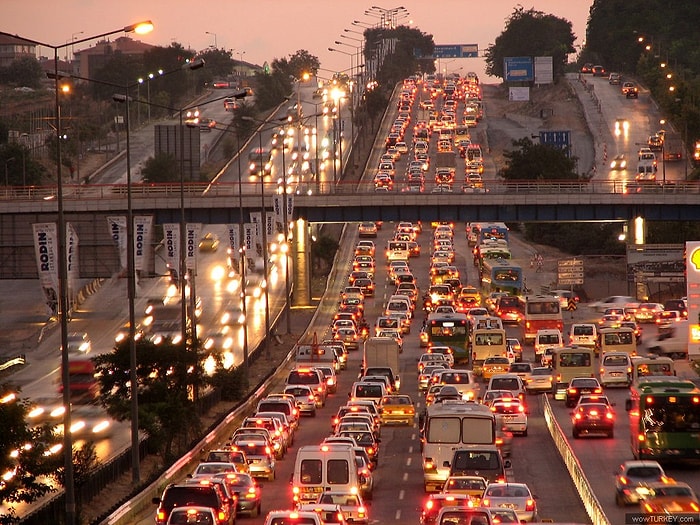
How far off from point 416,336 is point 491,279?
1038 centimetres

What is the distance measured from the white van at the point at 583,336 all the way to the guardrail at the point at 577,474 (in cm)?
1600

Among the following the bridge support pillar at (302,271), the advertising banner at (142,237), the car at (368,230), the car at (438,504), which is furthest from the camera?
the car at (368,230)

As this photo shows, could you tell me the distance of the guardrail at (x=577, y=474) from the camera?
33331mm

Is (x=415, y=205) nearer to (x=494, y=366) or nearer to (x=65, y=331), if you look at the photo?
(x=494, y=366)

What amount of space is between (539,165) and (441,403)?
111484 mm

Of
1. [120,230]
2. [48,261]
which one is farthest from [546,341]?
[48,261]

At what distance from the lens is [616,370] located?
6400 cm

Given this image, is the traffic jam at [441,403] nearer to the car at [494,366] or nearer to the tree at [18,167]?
the car at [494,366]

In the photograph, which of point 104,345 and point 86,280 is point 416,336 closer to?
point 104,345

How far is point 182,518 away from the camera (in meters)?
32.0

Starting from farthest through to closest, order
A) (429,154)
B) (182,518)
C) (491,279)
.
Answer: (429,154) → (491,279) → (182,518)

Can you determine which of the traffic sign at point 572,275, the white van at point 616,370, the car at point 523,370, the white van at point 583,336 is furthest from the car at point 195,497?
the traffic sign at point 572,275

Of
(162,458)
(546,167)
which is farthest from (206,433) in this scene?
(546,167)

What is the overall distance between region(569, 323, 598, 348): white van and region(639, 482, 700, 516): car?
131ft
